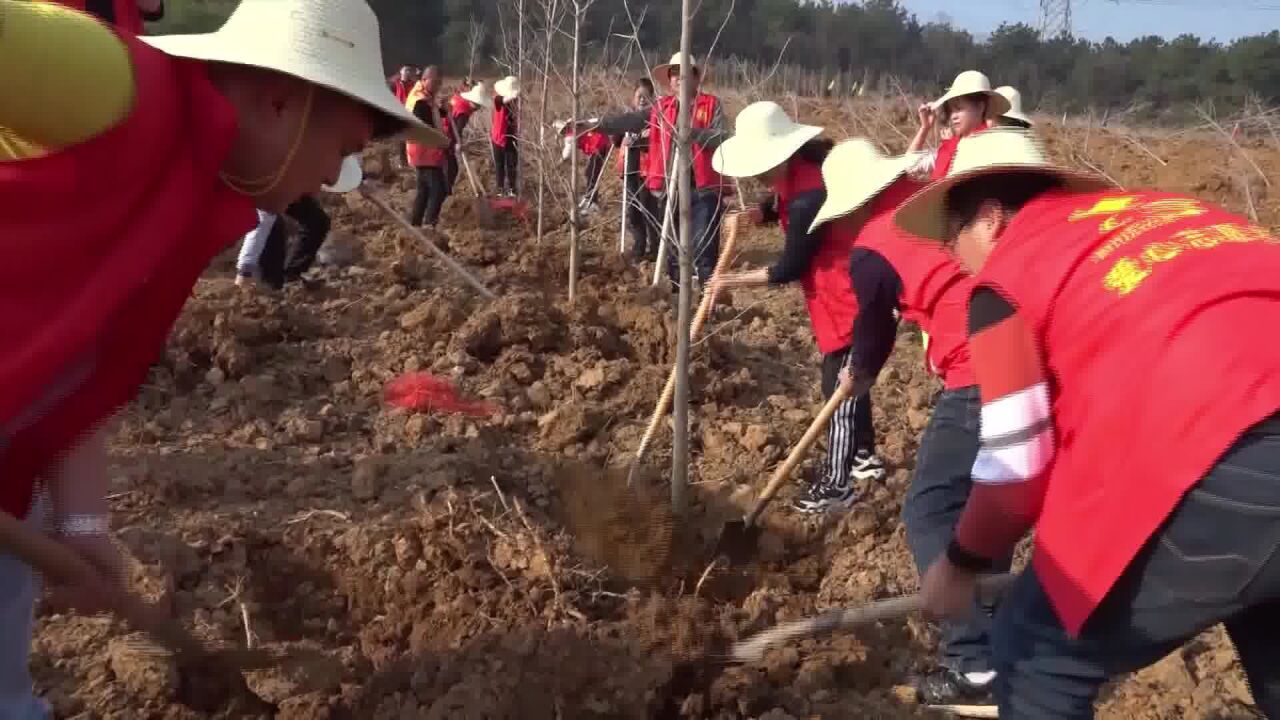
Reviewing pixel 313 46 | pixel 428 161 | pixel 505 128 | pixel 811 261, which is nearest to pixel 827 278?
pixel 811 261

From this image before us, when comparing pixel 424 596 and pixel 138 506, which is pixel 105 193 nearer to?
pixel 424 596

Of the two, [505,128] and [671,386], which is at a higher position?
[671,386]

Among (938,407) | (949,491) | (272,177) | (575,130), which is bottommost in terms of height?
(949,491)

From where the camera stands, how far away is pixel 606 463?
12.5 feet

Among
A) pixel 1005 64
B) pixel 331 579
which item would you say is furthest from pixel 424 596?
pixel 1005 64

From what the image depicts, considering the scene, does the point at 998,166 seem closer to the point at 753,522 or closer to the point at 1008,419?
the point at 1008,419

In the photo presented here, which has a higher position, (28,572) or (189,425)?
(28,572)

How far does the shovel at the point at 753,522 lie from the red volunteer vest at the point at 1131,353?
1787mm

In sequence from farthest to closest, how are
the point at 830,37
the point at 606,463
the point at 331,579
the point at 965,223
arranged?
the point at 830,37
the point at 606,463
the point at 331,579
the point at 965,223

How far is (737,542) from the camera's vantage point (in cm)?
319

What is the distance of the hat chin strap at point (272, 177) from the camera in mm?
1230

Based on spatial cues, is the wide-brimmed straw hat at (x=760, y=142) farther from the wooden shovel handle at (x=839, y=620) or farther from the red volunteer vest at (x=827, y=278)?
the wooden shovel handle at (x=839, y=620)

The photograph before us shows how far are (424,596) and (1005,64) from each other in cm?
4070

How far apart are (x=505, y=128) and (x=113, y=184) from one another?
31.0ft
